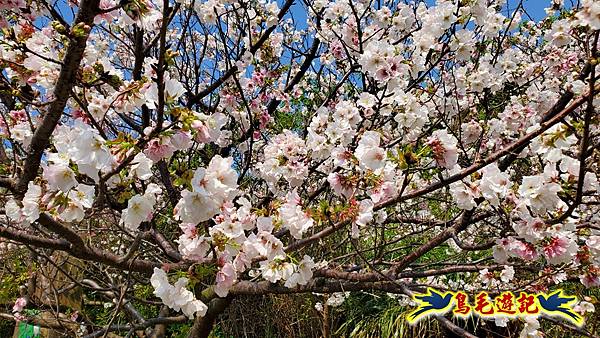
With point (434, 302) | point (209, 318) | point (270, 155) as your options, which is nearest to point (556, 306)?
point (434, 302)

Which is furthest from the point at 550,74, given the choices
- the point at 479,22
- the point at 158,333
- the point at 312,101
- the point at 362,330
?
the point at 158,333

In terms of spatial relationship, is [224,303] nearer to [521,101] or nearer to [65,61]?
[65,61]

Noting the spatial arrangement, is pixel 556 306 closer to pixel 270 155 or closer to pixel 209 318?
pixel 270 155

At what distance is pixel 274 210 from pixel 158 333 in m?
2.08

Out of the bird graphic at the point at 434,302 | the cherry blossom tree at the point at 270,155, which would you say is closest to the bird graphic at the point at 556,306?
the cherry blossom tree at the point at 270,155

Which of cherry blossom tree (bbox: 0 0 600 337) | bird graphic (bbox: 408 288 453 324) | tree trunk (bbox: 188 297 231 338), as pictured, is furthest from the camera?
tree trunk (bbox: 188 297 231 338)

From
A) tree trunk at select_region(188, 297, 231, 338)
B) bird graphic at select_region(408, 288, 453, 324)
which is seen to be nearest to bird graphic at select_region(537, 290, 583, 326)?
bird graphic at select_region(408, 288, 453, 324)

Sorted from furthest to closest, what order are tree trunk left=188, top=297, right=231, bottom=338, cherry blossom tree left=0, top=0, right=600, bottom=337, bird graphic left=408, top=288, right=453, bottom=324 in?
tree trunk left=188, top=297, right=231, bottom=338 < bird graphic left=408, top=288, right=453, bottom=324 < cherry blossom tree left=0, top=0, right=600, bottom=337

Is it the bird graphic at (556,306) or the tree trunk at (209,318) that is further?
the tree trunk at (209,318)

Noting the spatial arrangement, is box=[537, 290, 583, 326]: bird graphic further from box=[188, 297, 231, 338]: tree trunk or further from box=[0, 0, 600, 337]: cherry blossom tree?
box=[188, 297, 231, 338]: tree trunk

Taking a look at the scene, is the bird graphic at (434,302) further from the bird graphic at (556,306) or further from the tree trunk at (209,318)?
the tree trunk at (209,318)

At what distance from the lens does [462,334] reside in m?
2.00

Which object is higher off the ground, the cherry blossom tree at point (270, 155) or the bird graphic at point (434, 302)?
the cherry blossom tree at point (270, 155)

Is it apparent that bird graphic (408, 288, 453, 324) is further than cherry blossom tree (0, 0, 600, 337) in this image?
Yes
